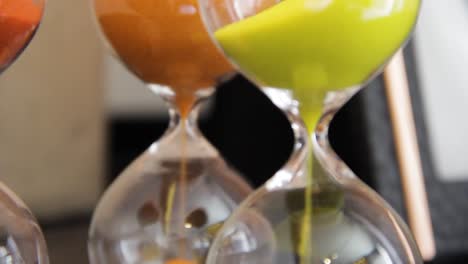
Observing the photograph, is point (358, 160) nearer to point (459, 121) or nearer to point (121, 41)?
point (459, 121)

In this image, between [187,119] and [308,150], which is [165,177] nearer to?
[187,119]

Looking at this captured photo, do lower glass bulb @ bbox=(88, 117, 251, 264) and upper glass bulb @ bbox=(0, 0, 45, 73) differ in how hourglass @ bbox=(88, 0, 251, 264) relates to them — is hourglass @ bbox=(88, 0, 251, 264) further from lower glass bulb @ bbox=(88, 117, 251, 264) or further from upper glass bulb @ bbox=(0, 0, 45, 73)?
upper glass bulb @ bbox=(0, 0, 45, 73)

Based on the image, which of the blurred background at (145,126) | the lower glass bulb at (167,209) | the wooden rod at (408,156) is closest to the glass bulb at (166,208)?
the lower glass bulb at (167,209)

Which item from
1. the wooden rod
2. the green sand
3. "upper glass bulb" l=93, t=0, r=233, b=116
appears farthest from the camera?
the wooden rod

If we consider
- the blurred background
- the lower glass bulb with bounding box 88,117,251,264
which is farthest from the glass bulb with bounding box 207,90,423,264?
the blurred background

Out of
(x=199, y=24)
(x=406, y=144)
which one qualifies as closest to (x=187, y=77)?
(x=199, y=24)

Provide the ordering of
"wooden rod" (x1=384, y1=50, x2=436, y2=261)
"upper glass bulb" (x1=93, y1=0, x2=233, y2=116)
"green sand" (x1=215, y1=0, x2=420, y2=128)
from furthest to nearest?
"wooden rod" (x1=384, y1=50, x2=436, y2=261), "upper glass bulb" (x1=93, y1=0, x2=233, y2=116), "green sand" (x1=215, y1=0, x2=420, y2=128)

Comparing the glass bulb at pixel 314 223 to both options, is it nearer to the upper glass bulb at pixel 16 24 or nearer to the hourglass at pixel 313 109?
the hourglass at pixel 313 109
